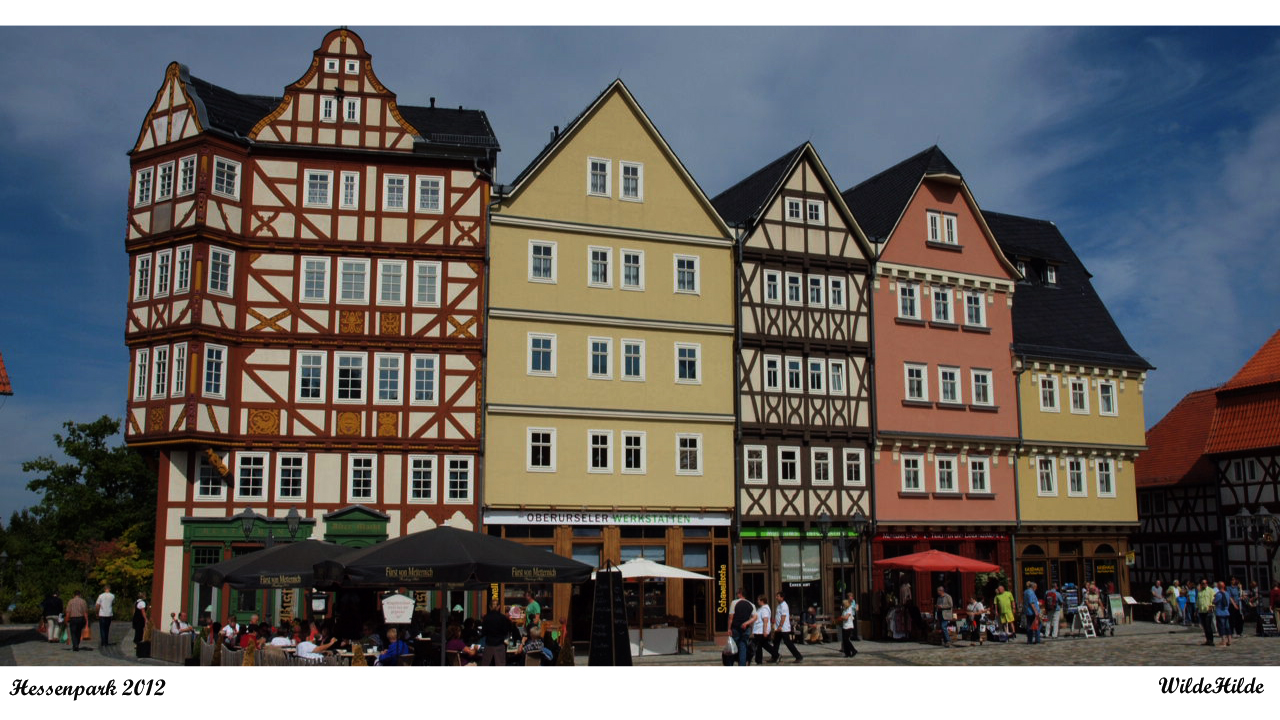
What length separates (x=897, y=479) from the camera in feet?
123

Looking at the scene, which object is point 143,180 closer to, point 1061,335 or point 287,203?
point 287,203

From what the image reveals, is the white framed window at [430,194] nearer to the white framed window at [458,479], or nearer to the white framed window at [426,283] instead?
the white framed window at [426,283]

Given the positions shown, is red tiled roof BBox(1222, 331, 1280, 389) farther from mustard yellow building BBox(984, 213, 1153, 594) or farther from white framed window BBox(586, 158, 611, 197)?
white framed window BBox(586, 158, 611, 197)

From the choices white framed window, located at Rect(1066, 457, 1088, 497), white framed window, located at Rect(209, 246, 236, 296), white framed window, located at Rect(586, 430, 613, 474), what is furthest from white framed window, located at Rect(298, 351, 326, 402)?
white framed window, located at Rect(1066, 457, 1088, 497)

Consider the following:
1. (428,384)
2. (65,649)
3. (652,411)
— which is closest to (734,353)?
(652,411)

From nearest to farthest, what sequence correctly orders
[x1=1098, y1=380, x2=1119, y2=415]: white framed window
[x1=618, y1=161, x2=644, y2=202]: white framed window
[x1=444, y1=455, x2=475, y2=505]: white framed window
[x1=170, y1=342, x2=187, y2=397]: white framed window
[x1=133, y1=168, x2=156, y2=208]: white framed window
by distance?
[x1=170, y1=342, x2=187, y2=397]: white framed window, [x1=444, y1=455, x2=475, y2=505]: white framed window, [x1=133, y1=168, x2=156, y2=208]: white framed window, [x1=618, y1=161, x2=644, y2=202]: white framed window, [x1=1098, y1=380, x2=1119, y2=415]: white framed window

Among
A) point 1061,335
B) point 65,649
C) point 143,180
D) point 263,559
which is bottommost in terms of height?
point 65,649

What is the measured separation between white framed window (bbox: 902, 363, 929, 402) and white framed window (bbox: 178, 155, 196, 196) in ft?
73.0

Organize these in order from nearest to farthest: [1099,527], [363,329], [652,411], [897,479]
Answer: [363,329]
[652,411]
[897,479]
[1099,527]

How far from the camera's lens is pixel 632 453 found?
34.5 metres

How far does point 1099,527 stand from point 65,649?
32.4 m

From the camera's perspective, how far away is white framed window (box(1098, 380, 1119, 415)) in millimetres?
41875

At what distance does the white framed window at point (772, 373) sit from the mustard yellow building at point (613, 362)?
4.13ft

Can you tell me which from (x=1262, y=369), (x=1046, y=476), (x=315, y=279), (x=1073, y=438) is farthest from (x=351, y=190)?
(x=1262, y=369)
